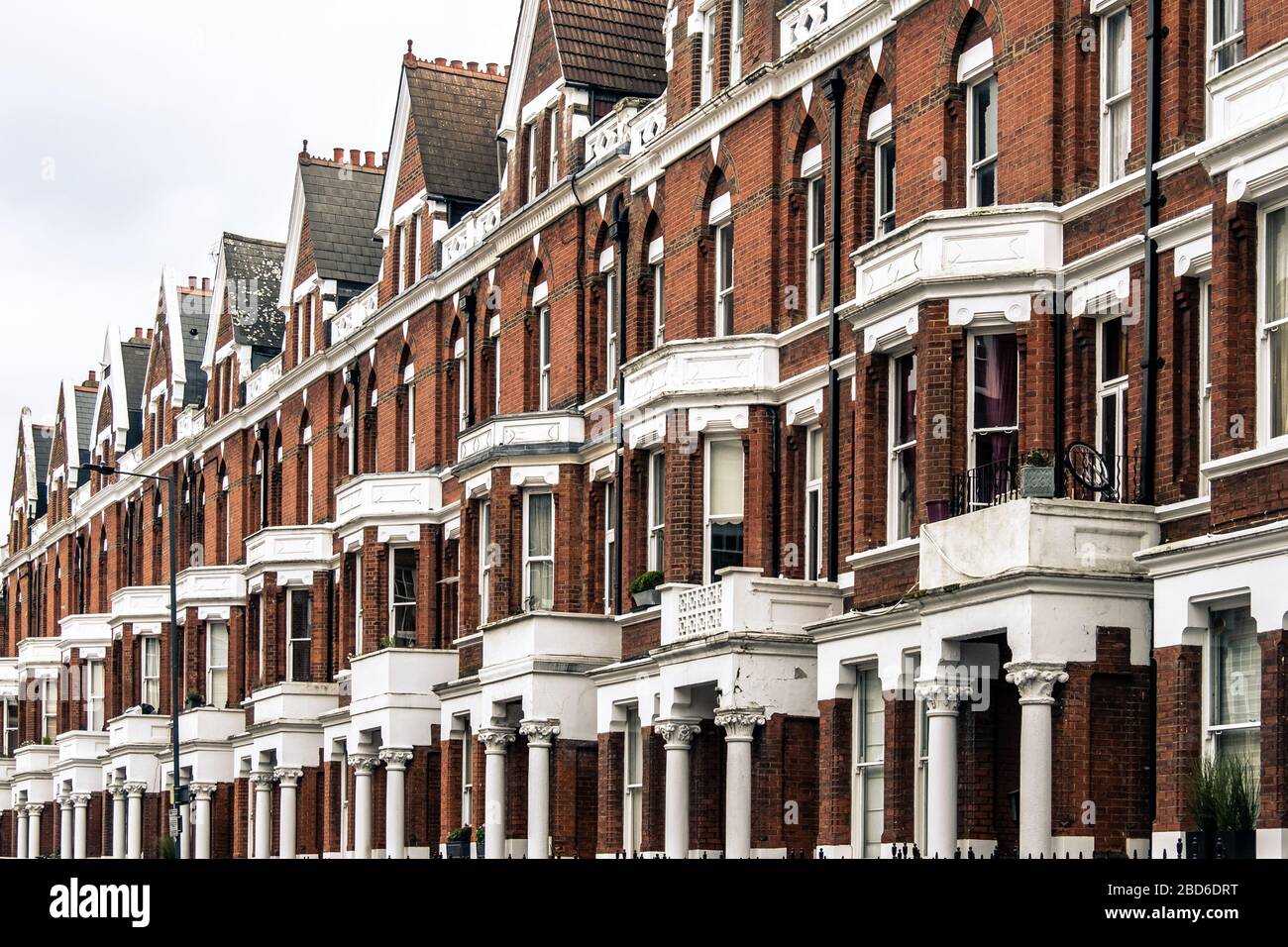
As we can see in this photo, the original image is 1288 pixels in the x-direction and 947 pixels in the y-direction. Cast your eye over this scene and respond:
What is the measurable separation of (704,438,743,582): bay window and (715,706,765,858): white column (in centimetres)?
279

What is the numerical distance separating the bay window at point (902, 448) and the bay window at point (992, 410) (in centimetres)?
137

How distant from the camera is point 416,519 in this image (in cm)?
4684

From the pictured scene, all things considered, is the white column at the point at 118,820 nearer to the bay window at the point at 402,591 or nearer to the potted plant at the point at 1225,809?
the bay window at the point at 402,591

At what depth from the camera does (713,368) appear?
33.7 m

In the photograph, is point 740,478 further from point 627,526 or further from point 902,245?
Answer: point 902,245

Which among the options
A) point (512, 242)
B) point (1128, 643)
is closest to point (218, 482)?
point (512, 242)

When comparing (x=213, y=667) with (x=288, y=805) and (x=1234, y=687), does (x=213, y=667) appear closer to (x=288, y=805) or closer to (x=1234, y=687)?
(x=288, y=805)

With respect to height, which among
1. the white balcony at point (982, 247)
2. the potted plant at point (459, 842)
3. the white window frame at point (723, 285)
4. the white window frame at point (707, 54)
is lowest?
the potted plant at point (459, 842)

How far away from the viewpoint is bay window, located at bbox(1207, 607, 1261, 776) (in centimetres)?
2188

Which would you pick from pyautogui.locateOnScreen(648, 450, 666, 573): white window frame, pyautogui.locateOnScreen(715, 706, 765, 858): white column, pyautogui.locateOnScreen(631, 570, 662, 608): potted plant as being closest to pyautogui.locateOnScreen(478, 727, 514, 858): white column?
pyautogui.locateOnScreen(631, 570, 662, 608): potted plant

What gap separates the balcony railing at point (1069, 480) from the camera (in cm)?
2508

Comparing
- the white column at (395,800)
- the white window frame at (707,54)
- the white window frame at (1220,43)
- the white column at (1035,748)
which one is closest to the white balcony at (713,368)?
the white window frame at (707,54)

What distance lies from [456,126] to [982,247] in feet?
79.4

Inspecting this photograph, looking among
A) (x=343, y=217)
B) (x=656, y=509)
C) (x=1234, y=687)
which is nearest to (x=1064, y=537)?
(x=1234, y=687)
